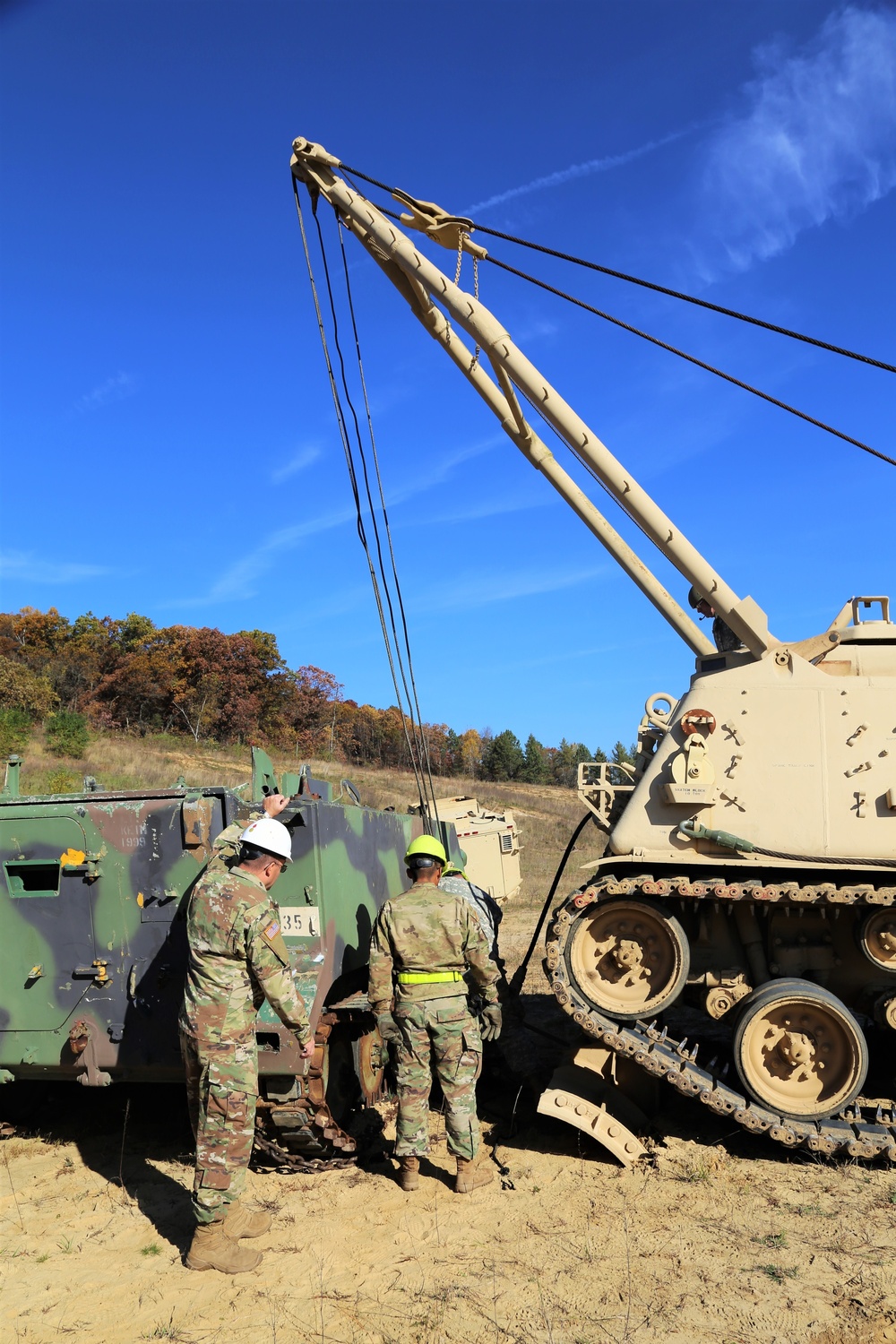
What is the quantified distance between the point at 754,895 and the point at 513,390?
4271 millimetres

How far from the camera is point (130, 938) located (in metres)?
5.79

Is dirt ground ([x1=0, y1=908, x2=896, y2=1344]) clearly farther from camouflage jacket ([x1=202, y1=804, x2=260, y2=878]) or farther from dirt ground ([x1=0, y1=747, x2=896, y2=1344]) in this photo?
camouflage jacket ([x1=202, y1=804, x2=260, y2=878])

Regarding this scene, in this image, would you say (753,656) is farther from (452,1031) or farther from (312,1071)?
(312,1071)

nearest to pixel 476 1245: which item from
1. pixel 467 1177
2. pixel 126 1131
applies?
pixel 467 1177

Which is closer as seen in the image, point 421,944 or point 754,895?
point 421,944

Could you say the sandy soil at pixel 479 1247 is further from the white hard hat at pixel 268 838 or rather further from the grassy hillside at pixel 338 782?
the grassy hillside at pixel 338 782

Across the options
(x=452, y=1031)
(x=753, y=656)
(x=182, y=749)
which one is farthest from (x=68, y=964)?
(x=182, y=749)

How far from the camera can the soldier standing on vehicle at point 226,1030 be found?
15.6 ft

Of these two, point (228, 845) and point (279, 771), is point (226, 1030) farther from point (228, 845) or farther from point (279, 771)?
point (279, 771)

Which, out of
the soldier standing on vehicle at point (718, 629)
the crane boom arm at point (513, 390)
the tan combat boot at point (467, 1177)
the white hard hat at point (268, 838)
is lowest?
the tan combat boot at point (467, 1177)

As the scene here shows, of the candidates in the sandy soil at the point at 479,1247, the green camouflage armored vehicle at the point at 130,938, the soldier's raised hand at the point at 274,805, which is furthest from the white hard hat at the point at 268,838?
the sandy soil at the point at 479,1247

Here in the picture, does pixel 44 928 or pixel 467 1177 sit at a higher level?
pixel 44 928

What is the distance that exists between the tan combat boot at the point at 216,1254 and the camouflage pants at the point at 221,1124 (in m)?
0.06

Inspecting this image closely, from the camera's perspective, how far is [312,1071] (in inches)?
221
